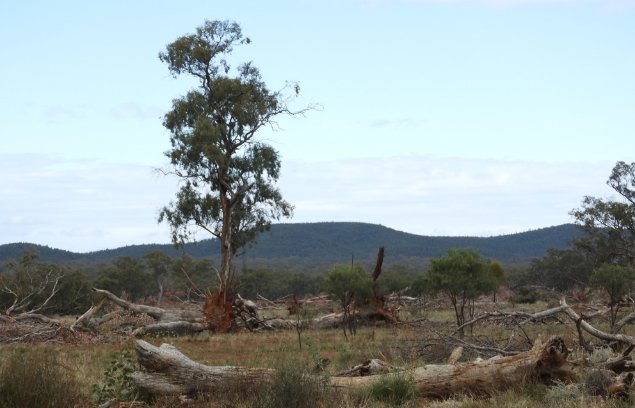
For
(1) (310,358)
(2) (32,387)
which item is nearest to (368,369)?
(2) (32,387)

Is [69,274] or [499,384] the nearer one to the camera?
[499,384]

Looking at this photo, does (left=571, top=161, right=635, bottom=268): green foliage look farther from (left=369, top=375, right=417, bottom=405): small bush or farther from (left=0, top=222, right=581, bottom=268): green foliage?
(left=0, top=222, right=581, bottom=268): green foliage

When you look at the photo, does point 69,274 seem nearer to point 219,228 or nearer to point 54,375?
point 219,228

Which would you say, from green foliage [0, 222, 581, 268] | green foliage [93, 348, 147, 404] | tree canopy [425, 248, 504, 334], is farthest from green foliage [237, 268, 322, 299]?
green foliage [0, 222, 581, 268]

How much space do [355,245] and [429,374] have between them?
145 m

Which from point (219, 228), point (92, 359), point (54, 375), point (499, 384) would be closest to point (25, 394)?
point (54, 375)

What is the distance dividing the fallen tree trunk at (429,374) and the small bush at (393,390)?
0.23m

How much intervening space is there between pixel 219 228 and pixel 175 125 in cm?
532

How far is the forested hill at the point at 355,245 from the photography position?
143413 millimetres

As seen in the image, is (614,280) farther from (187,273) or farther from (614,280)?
(187,273)

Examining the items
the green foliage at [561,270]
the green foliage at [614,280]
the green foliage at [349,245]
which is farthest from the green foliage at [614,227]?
the green foliage at [349,245]

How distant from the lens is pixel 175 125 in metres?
33.3

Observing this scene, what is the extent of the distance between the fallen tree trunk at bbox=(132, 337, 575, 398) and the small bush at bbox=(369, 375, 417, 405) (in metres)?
0.23

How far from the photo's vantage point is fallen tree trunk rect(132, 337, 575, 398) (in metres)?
8.78
